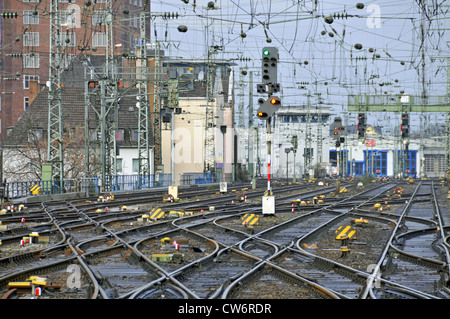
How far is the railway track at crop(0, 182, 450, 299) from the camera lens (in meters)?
10.0

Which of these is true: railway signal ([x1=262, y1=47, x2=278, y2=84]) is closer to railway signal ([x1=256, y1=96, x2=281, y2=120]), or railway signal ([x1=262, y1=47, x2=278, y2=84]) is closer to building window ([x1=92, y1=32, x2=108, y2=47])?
railway signal ([x1=256, y1=96, x2=281, y2=120])

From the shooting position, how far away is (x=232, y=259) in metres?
13.8

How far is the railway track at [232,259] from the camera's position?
10000mm

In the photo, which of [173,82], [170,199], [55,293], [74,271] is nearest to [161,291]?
[55,293]

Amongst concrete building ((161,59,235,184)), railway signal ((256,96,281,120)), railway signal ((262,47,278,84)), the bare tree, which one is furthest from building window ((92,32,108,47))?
railway signal ((256,96,281,120))

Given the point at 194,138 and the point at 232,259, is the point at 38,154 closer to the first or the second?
the point at 194,138

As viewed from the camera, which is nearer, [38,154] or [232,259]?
[232,259]

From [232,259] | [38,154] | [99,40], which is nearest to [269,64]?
[232,259]

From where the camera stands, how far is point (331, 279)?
37.0 ft

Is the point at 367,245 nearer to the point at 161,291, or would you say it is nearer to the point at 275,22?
the point at 161,291

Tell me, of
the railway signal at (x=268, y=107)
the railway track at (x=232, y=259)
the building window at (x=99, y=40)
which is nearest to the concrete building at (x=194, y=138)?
the building window at (x=99, y=40)

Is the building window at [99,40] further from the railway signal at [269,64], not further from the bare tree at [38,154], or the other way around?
the railway signal at [269,64]
